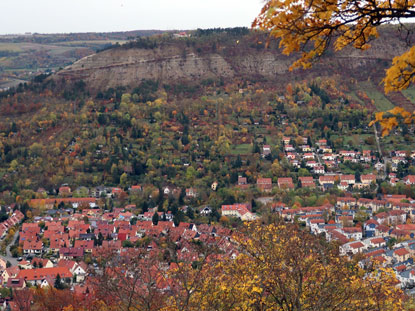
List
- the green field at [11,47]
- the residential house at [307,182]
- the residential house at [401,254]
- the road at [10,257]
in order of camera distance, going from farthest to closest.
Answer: the green field at [11,47]
the residential house at [307,182]
the road at [10,257]
the residential house at [401,254]

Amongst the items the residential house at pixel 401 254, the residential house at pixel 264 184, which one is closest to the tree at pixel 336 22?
the residential house at pixel 401 254

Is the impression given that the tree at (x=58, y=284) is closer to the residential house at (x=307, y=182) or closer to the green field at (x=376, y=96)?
the residential house at (x=307, y=182)

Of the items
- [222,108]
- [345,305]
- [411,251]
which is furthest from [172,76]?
[345,305]

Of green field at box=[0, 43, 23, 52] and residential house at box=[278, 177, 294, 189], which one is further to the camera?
green field at box=[0, 43, 23, 52]

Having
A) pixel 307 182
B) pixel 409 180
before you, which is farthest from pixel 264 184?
pixel 409 180

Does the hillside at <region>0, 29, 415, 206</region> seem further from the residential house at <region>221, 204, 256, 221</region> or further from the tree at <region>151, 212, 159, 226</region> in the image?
the tree at <region>151, 212, 159, 226</region>

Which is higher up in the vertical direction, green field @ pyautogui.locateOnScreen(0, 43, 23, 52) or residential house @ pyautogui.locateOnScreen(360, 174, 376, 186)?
green field @ pyautogui.locateOnScreen(0, 43, 23, 52)

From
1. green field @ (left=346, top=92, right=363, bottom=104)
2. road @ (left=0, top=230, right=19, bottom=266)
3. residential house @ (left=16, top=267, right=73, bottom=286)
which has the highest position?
green field @ (left=346, top=92, right=363, bottom=104)

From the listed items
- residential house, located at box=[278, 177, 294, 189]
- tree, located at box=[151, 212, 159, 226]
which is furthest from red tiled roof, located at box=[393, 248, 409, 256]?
tree, located at box=[151, 212, 159, 226]
